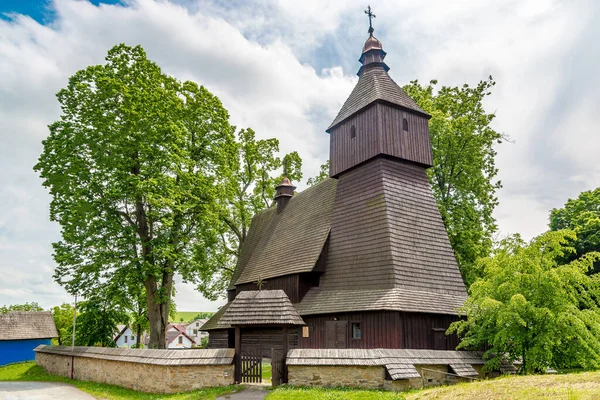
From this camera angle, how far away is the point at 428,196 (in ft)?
68.3

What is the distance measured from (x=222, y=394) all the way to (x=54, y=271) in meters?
13.3

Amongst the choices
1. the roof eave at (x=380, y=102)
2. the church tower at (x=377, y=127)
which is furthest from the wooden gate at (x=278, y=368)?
the roof eave at (x=380, y=102)

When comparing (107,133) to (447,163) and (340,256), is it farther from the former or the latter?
(447,163)

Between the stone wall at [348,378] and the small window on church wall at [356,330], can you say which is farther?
the small window on church wall at [356,330]

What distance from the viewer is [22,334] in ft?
116

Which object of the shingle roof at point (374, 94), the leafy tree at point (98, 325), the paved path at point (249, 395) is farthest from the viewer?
the leafy tree at point (98, 325)

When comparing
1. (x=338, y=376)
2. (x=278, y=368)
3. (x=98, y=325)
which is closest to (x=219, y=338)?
(x=98, y=325)

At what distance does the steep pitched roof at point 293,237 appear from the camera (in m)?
21.4

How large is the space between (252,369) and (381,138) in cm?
1115

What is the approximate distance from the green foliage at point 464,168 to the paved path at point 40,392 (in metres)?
19.9

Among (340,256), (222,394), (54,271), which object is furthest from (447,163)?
(54,271)

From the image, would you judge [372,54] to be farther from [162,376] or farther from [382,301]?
[162,376]

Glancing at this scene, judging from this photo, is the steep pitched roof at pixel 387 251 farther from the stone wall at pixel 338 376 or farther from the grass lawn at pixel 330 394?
the grass lawn at pixel 330 394

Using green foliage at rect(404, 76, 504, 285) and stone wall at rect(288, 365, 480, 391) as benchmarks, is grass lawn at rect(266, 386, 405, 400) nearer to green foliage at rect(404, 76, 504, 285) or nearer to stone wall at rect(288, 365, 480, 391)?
stone wall at rect(288, 365, 480, 391)
